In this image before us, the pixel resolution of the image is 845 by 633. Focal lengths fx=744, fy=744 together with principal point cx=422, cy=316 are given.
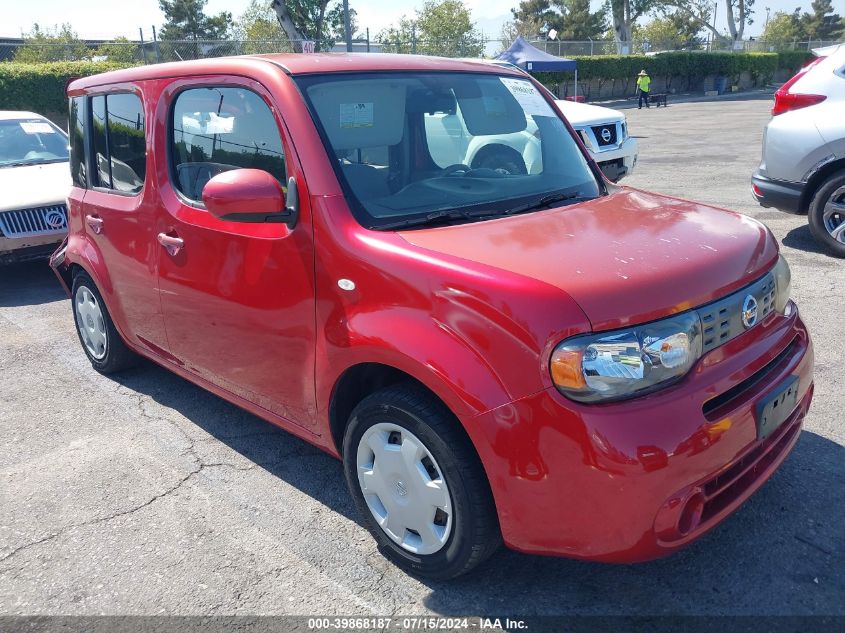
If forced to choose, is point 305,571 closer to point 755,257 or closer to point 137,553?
point 137,553

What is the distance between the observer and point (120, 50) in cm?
2331

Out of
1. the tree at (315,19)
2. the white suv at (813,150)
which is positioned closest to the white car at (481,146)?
the white suv at (813,150)

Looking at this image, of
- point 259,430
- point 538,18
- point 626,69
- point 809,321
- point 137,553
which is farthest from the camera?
point 538,18

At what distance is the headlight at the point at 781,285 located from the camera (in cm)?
281

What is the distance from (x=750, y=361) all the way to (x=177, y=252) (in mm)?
2521

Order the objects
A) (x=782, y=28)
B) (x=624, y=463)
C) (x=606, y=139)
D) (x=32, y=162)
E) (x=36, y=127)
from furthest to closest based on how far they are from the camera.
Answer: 1. (x=782, y=28)
2. (x=606, y=139)
3. (x=36, y=127)
4. (x=32, y=162)
5. (x=624, y=463)

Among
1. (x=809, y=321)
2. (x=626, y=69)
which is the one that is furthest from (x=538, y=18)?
(x=809, y=321)

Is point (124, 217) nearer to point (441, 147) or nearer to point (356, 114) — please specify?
point (356, 114)

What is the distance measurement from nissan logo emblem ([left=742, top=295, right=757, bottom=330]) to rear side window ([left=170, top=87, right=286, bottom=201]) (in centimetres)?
178

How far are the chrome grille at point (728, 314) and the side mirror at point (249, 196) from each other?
5.04 ft

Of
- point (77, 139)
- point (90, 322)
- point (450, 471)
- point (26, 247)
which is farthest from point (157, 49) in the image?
point (450, 471)

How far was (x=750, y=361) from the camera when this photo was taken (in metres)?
2.48

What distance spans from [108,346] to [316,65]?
8.20ft

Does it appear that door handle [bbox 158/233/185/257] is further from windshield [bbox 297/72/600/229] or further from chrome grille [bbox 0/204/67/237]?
chrome grille [bbox 0/204/67/237]
